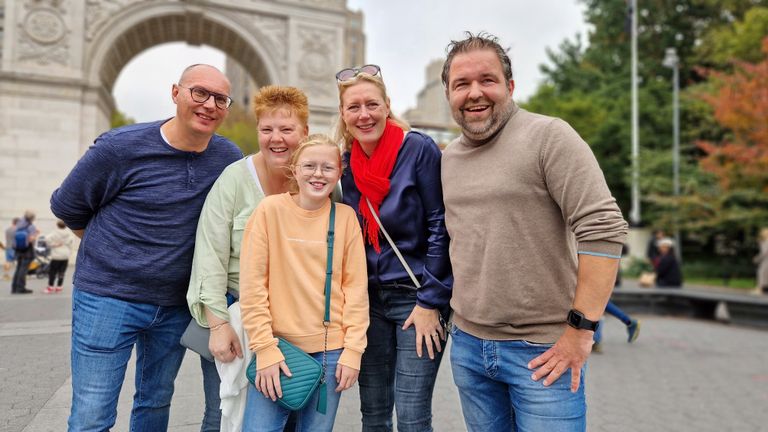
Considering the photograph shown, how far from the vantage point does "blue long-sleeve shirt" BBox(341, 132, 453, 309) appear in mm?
2359

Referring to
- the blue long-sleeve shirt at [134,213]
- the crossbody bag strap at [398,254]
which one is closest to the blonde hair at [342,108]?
the crossbody bag strap at [398,254]

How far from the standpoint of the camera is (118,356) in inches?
97.3

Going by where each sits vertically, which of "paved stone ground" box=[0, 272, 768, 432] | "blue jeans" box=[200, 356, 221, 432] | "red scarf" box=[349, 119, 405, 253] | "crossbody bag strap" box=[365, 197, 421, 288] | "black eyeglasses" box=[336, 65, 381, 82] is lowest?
"paved stone ground" box=[0, 272, 768, 432]

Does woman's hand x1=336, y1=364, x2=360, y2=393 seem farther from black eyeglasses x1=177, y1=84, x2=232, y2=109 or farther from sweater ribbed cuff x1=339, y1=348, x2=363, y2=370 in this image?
black eyeglasses x1=177, y1=84, x2=232, y2=109

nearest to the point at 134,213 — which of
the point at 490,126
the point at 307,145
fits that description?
the point at 307,145

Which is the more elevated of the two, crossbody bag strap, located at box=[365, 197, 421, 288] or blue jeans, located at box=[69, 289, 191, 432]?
crossbody bag strap, located at box=[365, 197, 421, 288]

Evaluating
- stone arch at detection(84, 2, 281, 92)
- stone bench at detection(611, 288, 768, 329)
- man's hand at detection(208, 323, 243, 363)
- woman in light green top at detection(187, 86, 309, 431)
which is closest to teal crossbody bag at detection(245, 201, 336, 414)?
man's hand at detection(208, 323, 243, 363)

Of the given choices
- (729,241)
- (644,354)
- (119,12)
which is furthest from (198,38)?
(729,241)

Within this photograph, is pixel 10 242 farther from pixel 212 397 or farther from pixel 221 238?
pixel 221 238

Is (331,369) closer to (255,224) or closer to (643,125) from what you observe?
(255,224)

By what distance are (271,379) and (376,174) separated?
1017 millimetres

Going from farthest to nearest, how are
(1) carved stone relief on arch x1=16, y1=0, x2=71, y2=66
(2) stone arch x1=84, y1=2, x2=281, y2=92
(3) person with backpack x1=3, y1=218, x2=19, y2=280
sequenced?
1. (2) stone arch x1=84, y1=2, x2=281, y2=92
2. (1) carved stone relief on arch x1=16, y1=0, x2=71, y2=66
3. (3) person with backpack x1=3, y1=218, x2=19, y2=280

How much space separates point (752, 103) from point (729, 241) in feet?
29.8

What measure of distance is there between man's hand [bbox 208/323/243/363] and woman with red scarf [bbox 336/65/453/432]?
2.05 feet
